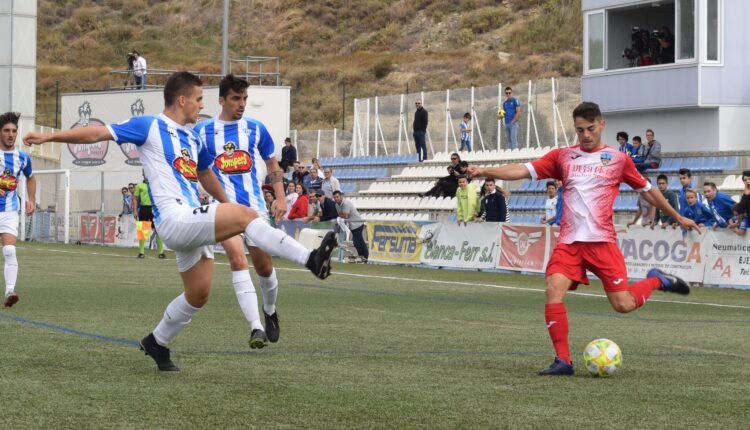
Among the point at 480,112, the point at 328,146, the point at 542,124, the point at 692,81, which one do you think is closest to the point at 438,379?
the point at 692,81

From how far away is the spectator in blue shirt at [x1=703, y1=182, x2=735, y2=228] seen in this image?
21703 millimetres

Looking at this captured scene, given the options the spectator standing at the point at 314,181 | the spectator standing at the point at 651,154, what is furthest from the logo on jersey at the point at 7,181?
the spectator standing at the point at 314,181

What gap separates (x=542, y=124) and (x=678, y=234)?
557 inches

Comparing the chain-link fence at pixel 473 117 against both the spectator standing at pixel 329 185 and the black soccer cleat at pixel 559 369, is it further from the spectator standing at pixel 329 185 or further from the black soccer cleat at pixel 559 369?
the black soccer cleat at pixel 559 369

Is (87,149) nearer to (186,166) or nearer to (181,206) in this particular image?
(186,166)

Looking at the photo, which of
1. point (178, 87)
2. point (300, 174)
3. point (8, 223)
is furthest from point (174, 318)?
point (300, 174)

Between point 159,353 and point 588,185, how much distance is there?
337 centimetres

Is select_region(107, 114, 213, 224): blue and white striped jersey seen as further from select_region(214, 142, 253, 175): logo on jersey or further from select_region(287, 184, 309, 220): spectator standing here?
select_region(287, 184, 309, 220): spectator standing

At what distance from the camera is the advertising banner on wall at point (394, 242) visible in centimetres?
2895

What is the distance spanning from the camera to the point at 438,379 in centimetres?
884

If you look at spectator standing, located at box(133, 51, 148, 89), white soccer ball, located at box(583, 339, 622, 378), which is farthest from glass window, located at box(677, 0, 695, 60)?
white soccer ball, located at box(583, 339, 622, 378)

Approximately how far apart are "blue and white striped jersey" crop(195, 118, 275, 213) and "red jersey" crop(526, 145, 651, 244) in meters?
2.76

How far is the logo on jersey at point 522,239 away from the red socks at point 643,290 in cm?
1557

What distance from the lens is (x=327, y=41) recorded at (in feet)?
286
